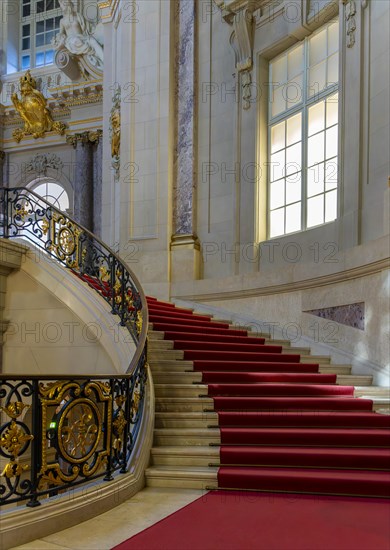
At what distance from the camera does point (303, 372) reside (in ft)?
22.7

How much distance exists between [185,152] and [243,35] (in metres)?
2.31

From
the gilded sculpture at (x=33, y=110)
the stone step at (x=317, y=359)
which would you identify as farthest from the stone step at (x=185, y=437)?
the gilded sculpture at (x=33, y=110)

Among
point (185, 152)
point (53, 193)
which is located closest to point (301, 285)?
point (185, 152)

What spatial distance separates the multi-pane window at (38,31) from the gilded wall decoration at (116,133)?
5.67 metres

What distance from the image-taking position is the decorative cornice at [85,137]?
50.5 feet

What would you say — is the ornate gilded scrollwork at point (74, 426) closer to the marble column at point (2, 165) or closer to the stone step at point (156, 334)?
the stone step at point (156, 334)

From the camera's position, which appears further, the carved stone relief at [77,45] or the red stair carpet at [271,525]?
the carved stone relief at [77,45]

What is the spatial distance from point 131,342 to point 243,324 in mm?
3480

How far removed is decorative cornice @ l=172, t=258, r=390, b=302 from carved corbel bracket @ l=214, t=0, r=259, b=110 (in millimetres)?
3384

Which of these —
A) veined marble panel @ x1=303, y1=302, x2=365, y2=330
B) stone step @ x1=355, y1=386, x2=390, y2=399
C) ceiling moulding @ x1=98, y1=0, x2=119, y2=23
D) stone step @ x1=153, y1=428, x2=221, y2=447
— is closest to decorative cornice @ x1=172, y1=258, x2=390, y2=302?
veined marble panel @ x1=303, y1=302, x2=365, y2=330

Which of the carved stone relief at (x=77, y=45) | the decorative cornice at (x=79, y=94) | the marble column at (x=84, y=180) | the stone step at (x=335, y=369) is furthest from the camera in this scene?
the marble column at (x=84, y=180)

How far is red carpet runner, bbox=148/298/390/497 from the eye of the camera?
171 inches

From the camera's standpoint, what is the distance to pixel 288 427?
523 centimetres

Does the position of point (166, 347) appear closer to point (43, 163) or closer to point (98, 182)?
point (98, 182)
